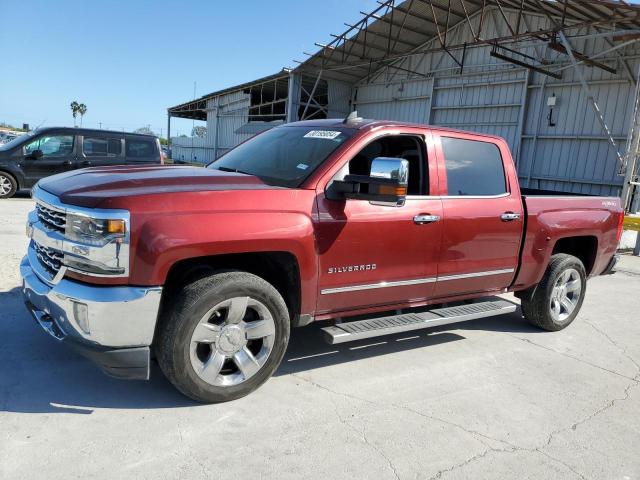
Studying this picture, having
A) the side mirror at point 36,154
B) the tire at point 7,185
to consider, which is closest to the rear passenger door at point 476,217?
the side mirror at point 36,154

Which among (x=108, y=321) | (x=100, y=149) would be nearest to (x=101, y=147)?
(x=100, y=149)

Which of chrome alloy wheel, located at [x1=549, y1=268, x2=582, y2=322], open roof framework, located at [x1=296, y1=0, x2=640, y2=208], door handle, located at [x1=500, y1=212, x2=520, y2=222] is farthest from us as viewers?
open roof framework, located at [x1=296, y1=0, x2=640, y2=208]

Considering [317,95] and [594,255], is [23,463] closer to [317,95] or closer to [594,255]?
[594,255]

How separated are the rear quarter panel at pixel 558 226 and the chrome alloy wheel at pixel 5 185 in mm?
11780

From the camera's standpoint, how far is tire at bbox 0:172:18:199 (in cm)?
1198

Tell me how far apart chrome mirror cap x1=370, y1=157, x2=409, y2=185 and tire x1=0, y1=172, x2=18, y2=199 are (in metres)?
11.6

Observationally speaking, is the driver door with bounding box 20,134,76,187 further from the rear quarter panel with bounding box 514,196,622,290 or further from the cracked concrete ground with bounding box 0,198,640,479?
the rear quarter panel with bounding box 514,196,622,290


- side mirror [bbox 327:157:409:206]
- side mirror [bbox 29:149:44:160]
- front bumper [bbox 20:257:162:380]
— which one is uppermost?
side mirror [bbox 327:157:409:206]

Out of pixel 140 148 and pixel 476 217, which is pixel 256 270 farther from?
pixel 140 148

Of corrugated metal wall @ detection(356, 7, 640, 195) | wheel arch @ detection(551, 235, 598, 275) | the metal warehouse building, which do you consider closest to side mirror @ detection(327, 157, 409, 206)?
Answer: wheel arch @ detection(551, 235, 598, 275)

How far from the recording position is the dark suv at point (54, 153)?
11.9 metres

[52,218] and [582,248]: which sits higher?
[52,218]

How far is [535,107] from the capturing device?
18.5m

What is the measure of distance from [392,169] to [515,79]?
58.7ft
